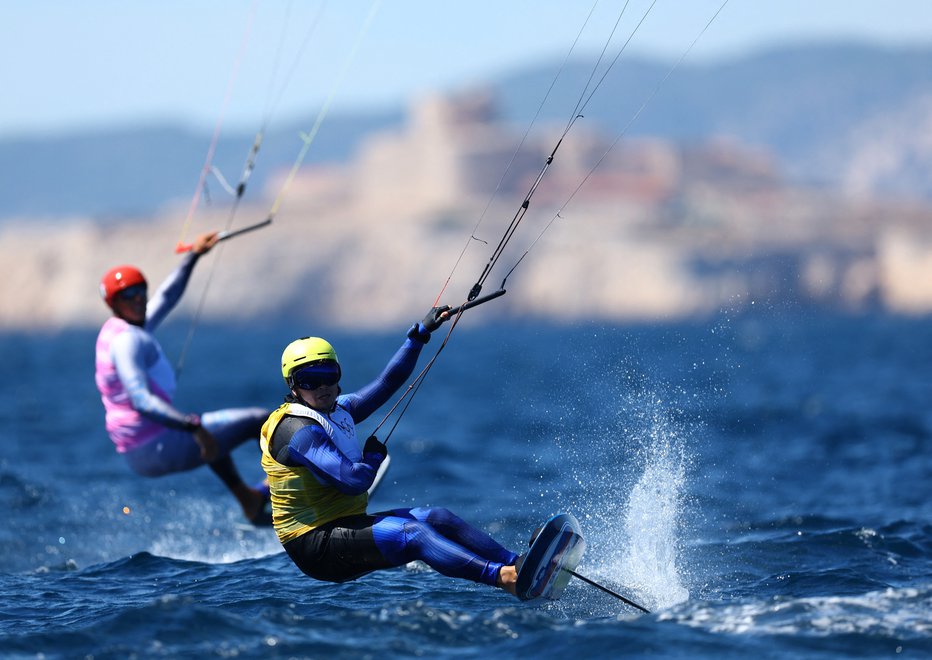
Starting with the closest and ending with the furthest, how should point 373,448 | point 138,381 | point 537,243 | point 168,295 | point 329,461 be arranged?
point 329,461
point 373,448
point 138,381
point 168,295
point 537,243

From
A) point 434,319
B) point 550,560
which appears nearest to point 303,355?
point 434,319

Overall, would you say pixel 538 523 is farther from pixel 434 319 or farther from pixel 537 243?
pixel 537 243

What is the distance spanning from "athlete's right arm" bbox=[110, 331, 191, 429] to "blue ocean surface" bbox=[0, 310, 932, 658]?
1062 mm

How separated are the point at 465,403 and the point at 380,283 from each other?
105 meters

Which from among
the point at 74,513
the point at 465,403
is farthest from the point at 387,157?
the point at 74,513

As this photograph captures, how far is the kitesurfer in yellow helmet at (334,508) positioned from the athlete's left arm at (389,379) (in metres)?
0.38

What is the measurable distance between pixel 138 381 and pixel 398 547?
283cm

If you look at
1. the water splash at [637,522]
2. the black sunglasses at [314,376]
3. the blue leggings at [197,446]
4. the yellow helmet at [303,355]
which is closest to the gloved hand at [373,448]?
the black sunglasses at [314,376]

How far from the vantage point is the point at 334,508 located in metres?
7.62

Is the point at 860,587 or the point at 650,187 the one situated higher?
the point at 650,187

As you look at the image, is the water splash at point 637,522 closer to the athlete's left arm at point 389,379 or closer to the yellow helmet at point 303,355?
the athlete's left arm at point 389,379

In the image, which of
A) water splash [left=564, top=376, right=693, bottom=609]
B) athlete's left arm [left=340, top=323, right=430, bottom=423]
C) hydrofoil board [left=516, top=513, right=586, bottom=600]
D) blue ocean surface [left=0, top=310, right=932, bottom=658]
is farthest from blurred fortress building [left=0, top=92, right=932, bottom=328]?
hydrofoil board [left=516, top=513, right=586, bottom=600]

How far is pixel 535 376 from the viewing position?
1511 inches

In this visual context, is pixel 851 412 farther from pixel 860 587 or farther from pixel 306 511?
pixel 306 511
